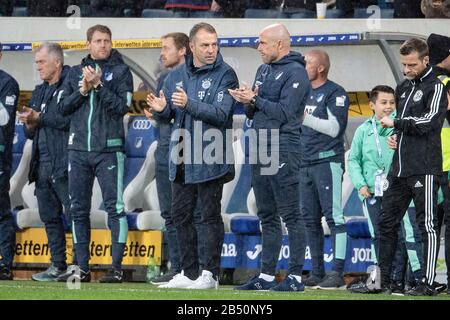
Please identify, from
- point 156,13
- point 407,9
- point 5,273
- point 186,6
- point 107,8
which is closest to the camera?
point 5,273

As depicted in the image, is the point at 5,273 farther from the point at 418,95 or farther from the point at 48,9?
the point at 48,9

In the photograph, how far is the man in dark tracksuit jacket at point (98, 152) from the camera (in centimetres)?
1183

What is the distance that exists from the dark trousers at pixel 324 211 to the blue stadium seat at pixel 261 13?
523cm

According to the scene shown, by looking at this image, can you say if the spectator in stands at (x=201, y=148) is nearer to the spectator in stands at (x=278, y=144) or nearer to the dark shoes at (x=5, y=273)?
the spectator in stands at (x=278, y=144)

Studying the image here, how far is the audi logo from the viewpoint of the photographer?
45.7ft

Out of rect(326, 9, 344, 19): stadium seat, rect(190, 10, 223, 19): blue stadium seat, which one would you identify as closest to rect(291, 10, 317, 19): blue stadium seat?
rect(326, 9, 344, 19): stadium seat

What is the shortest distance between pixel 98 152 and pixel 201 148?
165 centimetres

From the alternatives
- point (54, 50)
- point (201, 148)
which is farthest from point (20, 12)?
point (201, 148)

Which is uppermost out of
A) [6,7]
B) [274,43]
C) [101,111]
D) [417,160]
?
[6,7]

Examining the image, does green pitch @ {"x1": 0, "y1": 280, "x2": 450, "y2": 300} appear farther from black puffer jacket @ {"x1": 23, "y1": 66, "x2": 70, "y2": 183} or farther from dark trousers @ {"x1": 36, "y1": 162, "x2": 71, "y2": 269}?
black puffer jacket @ {"x1": 23, "y1": 66, "x2": 70, "y2": 183}

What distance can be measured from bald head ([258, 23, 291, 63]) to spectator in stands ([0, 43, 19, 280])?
2975mm

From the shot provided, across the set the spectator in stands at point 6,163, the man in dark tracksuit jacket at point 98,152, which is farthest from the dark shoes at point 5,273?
the man in dark tracksuit jacket at point 98,152

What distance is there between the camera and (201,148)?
1048 centimetres

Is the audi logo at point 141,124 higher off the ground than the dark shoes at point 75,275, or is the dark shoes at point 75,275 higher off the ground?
the audi logo at point 141,124
